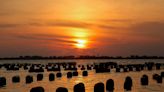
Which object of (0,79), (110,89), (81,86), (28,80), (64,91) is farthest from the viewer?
(28,80)

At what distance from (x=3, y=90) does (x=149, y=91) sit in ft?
67.6

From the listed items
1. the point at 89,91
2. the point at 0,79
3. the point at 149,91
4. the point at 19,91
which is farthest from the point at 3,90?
the point at 149,91

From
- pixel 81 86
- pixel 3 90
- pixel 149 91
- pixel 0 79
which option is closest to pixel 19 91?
pixel 3 90

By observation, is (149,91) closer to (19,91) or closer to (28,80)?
(19,91)

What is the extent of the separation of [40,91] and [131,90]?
19.8m

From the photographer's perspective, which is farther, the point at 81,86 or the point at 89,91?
the point at 89,91

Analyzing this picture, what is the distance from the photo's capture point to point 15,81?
7094 cm

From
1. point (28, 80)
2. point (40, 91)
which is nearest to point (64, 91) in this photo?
point (40, 91)

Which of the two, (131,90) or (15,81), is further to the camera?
(15,81)

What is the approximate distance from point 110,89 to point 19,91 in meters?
12.7

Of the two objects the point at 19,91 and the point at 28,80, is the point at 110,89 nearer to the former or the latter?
the point at 19,91

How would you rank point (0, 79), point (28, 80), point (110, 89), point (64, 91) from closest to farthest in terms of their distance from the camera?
point (64, 91), point (110, 89), point (0, 79), point (28, 80)

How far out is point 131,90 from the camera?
175 ft

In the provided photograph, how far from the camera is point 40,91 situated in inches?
1452
